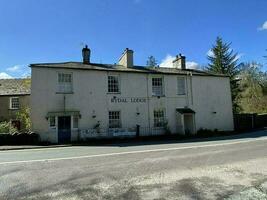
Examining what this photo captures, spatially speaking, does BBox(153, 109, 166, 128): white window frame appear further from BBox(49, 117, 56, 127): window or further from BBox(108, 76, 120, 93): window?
BBox(49, 117, 56, 127): window

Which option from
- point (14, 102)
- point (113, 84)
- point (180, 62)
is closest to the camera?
point (113, 84)

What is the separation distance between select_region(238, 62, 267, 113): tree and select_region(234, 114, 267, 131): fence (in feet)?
44.2

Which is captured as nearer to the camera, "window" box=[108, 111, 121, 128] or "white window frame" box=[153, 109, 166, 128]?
"window" box=[108, 111, 121, 128]

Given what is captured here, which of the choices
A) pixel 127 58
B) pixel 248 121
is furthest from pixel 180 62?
pixel 248 121

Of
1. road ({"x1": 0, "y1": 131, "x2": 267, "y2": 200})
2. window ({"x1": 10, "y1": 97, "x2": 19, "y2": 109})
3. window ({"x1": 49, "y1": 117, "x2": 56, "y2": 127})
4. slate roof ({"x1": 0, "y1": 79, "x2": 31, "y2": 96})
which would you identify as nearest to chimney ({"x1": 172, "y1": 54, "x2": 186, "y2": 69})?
window ({"x1": 49, "y1": 117, "x2": 56, "y2": 127})

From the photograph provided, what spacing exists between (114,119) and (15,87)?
18946 mm

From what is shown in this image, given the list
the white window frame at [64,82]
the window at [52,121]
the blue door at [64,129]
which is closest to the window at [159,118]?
the blue door at [64,129]

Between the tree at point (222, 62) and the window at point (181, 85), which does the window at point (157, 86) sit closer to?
the window at point (181, 85)

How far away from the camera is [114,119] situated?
2673cm

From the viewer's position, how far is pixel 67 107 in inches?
991

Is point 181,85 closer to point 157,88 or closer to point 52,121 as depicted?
point 157,88

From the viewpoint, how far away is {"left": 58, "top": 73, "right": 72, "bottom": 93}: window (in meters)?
25.4

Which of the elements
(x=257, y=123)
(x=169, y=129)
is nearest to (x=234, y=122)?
(x=257, y=123)

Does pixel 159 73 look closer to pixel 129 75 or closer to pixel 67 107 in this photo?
pixel 129 75
